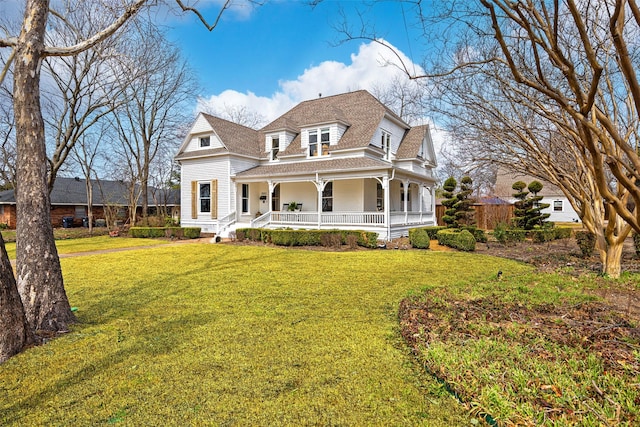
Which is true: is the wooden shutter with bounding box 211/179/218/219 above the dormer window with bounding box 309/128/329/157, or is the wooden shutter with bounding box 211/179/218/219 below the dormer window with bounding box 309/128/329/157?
below

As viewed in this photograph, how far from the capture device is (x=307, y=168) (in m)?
18.4

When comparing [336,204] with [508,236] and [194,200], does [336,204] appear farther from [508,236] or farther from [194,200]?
[194,200]

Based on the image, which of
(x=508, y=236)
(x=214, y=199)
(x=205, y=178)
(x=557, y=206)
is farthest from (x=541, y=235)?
(x=557, y=206)

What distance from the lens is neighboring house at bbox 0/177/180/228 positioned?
27809 millimetres

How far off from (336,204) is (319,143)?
12.7ft

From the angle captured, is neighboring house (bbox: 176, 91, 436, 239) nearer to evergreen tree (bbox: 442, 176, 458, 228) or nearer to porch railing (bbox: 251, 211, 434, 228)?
porch railing (bbox: 251, 211, 434, 228)

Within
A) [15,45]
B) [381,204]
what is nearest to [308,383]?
[15,45]

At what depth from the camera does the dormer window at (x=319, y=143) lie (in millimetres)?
19909

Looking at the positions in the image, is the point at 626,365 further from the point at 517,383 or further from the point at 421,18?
the point at 421,18

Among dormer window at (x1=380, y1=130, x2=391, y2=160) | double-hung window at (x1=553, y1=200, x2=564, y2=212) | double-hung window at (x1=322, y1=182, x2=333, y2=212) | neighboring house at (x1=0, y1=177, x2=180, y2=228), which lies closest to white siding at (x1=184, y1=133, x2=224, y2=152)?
double-hung window at (x1=322, y1=182, x2=333, y2=212)

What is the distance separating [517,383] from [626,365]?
3.90 ft

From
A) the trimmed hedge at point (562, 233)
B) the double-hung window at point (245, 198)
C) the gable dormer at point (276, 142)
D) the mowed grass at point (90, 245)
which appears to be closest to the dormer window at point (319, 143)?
the gable dormer at point (276, 142)

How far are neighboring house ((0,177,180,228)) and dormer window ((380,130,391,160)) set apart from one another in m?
20.5

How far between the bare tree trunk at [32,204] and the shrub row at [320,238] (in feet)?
35.9
